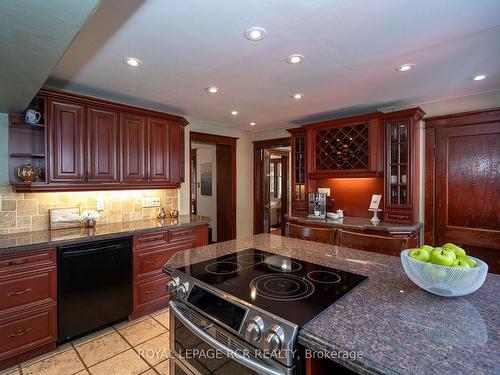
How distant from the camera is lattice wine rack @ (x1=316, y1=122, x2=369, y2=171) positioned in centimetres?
361

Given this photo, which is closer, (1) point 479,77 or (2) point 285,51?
(2) point 285,51

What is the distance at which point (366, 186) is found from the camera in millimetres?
3904

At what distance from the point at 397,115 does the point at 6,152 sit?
166 inches

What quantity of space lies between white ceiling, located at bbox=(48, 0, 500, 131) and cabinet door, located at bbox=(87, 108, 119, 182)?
0.29 metres

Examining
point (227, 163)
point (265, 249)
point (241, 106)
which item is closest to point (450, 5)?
point (265, 249)

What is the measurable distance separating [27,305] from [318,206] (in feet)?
11.1

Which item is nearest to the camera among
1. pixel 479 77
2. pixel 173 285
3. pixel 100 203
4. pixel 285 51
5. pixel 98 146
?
pixel 173 285

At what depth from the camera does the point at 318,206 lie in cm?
397

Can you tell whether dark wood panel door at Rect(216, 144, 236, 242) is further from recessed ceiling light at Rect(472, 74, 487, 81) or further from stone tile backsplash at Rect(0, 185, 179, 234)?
recessed ceiling light at Rect(472, 74, 487, 81)

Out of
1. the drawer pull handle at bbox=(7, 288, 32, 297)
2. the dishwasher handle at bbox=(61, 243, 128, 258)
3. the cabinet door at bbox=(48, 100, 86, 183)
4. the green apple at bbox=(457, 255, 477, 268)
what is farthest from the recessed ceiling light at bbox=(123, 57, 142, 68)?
Result: the green apple at bbox=(457, 255, 477, 268)

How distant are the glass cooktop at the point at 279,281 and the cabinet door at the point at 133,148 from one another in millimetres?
1895

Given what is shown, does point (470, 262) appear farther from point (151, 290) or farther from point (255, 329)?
point (151, 290)

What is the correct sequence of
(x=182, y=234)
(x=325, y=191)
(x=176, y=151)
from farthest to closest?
1. (x=325, y=191)
2. (x=176, y=151)
3. (x=182, y=234)

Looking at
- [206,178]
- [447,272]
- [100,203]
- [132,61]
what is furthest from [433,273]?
[206,178]
